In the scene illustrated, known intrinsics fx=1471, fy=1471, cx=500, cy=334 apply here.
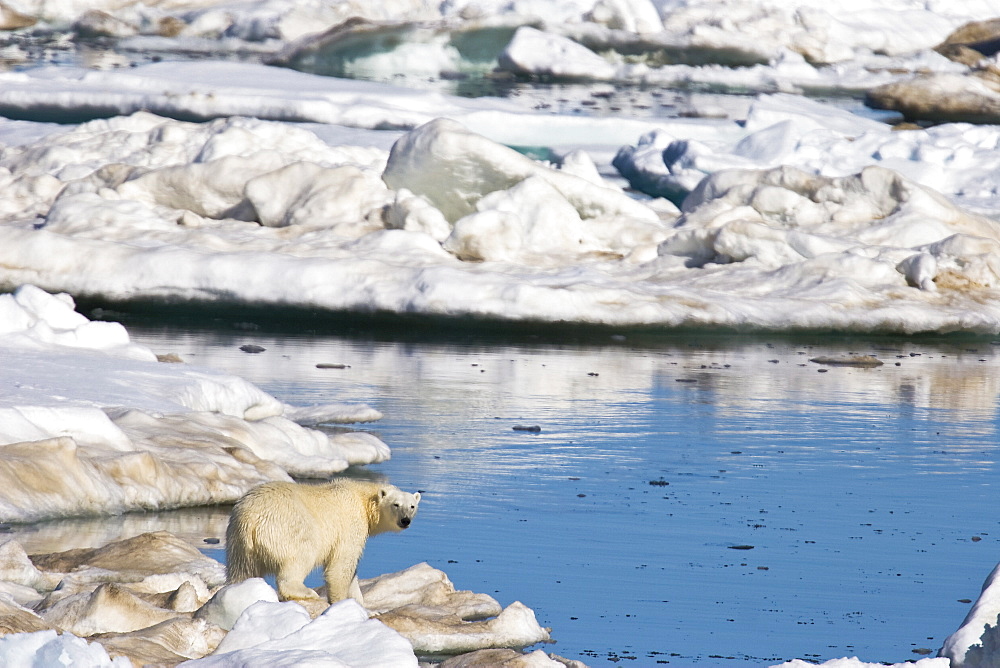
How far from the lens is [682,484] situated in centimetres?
684

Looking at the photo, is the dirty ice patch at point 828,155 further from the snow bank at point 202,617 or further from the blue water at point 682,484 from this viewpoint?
the snow bank at point 202,617

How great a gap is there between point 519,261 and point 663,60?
18.4 m

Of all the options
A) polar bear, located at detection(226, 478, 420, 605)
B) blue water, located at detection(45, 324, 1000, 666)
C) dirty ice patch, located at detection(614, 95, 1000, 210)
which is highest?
dirty ice patch, located at detection(614, 95, 1000, 210)

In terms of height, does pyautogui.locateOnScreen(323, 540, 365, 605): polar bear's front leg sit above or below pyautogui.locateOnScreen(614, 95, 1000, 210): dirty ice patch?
below

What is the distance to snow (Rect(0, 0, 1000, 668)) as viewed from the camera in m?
5.86

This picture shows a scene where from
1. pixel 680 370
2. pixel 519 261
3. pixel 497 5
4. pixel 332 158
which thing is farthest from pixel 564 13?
pixel 680 370

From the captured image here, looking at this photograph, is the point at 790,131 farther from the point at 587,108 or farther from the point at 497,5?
the point at 497,5

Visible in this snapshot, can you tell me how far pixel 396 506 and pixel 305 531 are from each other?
0.34 meters

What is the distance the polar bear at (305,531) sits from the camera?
4.08 metres

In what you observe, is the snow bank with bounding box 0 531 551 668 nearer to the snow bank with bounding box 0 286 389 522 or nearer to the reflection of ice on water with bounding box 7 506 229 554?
the reflection of ice on water with bounding box 7 506 229 554

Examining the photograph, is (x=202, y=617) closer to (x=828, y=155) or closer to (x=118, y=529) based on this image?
(x=118, y=529)

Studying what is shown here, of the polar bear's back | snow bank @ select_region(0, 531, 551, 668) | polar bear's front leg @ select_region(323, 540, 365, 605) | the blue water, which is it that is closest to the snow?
snow bank @ select_region(0, 531, 551, 668)

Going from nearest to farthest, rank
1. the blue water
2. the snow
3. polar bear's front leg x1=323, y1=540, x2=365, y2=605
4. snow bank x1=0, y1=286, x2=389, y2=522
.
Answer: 1. polar bear's front leg x1=323, y1=540, x2=365, y2=605
2. the blue water
3. snow bank x1=0, y1=286, x2=389, y2=522
4. the snow

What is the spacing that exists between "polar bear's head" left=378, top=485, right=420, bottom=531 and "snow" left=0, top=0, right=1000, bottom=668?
422mm
